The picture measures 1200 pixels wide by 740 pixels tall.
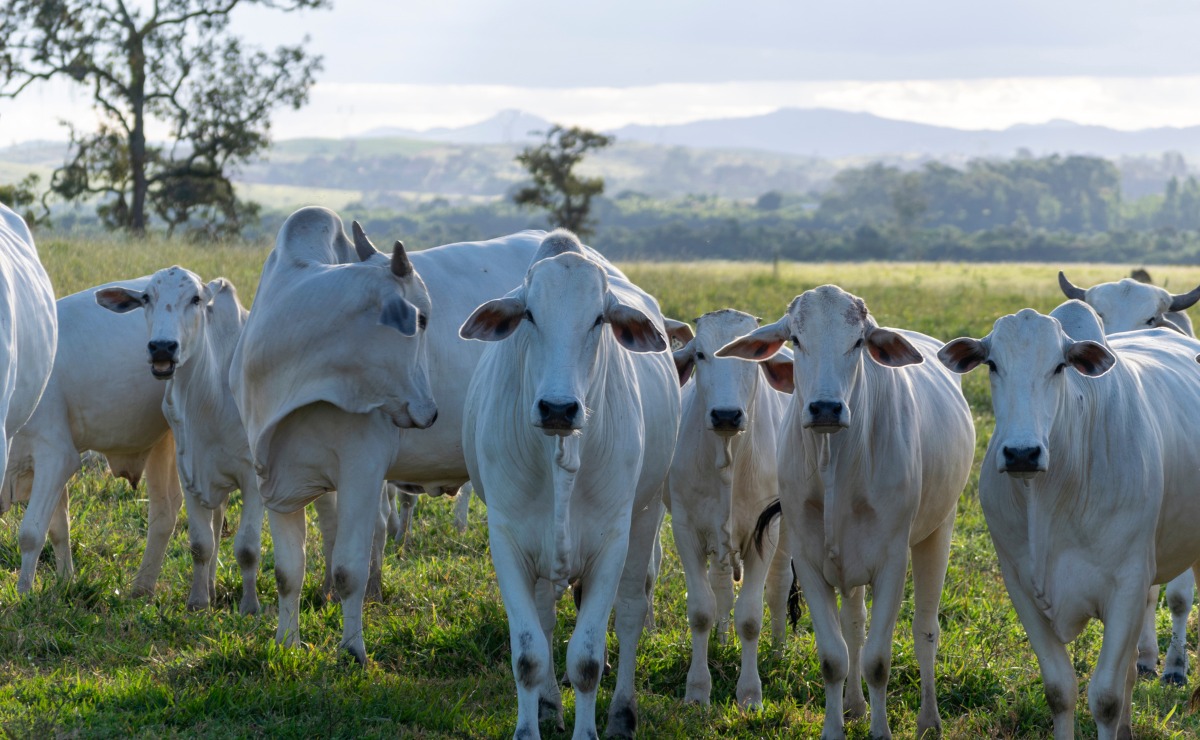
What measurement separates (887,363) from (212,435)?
12.5 ft

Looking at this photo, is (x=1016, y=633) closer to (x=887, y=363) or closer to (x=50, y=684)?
(x=887, y=363)

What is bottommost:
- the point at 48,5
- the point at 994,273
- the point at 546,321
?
the point at 994,273

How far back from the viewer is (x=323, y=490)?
638cm

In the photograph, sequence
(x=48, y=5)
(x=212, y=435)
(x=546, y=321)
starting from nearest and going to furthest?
(x=546, y=321), (x=212, y=435), (x=48, y=5)

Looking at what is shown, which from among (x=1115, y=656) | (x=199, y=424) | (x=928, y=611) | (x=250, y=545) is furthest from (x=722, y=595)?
(x=199, y=424)

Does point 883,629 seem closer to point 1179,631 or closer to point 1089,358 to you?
point 1089,358

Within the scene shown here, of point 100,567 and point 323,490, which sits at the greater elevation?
point 323,490

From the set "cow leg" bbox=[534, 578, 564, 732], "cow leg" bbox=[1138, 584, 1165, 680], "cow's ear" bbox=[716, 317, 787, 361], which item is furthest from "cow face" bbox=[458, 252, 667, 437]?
"cow leg" bbox=[1138, 584, 1165, 680]

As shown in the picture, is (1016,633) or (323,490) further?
(1016,633)

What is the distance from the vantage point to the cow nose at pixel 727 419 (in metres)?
5.95

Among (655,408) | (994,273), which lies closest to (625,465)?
(655,408)

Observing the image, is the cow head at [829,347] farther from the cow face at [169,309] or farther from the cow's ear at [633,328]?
the cow face at [169,309]

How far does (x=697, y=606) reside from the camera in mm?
6195

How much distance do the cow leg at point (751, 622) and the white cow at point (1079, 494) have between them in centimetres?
131
